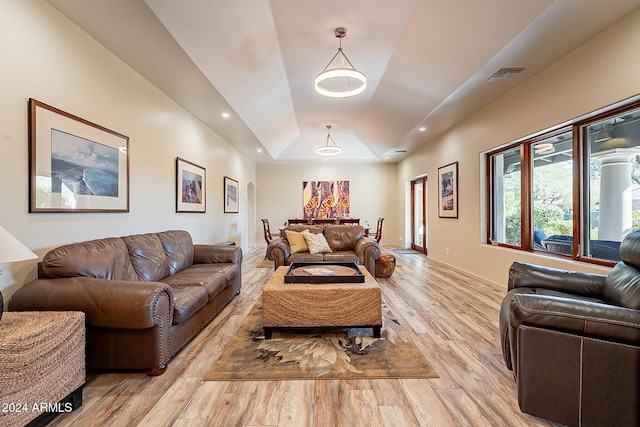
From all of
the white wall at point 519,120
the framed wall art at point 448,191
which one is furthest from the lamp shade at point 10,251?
Answer: the framed wall art at point 448,191

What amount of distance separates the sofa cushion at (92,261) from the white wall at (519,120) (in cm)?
451

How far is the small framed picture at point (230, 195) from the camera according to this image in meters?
6.46

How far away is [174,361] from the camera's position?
227 cm

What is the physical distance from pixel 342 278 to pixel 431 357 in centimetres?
96

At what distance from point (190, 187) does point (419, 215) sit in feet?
20.4

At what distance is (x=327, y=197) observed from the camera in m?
9.75

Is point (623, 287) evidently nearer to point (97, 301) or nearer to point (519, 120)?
point (519, 120)

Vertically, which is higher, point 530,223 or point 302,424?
point 530,223

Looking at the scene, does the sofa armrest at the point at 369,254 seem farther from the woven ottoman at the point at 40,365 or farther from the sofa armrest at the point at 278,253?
the woven ottoman at the point at 40,365

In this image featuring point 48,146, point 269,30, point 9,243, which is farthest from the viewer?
point 269,30

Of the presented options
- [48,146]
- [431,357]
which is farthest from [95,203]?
[431,357]

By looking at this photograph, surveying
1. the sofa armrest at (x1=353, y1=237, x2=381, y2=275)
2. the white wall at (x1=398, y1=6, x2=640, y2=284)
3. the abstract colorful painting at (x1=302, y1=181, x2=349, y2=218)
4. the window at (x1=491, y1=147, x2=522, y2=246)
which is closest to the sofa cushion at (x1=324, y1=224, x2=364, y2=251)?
the sofa armrest at (x1=353, y1=237, x2=381, y2=275)

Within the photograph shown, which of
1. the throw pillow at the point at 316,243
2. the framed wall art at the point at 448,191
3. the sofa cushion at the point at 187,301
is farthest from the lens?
the framed wall art at the point at 448,191

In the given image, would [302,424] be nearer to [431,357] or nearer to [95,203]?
[431,357]
